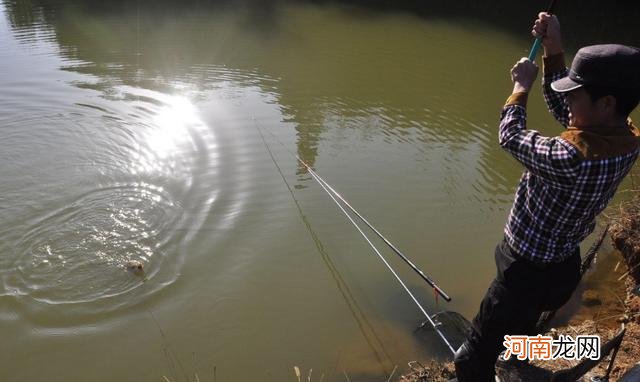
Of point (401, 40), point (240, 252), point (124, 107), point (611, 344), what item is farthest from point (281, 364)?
point (401, 40)

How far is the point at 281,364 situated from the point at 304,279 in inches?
32.8

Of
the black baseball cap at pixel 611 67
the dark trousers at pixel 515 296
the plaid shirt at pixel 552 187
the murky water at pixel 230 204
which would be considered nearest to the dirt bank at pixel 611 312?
the dark trousers at pixel 515 296

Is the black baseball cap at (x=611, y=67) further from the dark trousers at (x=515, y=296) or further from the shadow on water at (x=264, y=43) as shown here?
the shadow on water at (x=264, y=43)

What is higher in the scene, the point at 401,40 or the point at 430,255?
the point at 401,40

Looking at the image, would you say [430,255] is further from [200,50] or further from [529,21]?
[529,21]

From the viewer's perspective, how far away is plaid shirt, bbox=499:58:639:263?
1.63 metres

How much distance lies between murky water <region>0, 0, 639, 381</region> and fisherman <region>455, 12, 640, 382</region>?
1.36 metres

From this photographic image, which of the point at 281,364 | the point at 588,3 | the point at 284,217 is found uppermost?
the point at 588,3

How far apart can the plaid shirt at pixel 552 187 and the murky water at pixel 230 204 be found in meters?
1.65

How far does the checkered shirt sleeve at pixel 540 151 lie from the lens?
1.62 metres

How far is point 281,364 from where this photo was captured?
3244 mm

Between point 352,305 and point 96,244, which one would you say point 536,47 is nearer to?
point 352,305

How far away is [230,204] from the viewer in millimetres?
4738

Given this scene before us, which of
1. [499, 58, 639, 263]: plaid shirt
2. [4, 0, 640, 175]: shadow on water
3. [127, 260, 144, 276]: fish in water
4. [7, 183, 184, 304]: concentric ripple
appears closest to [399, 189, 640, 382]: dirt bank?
[499, 58, 639, 263]: plaid shirt
